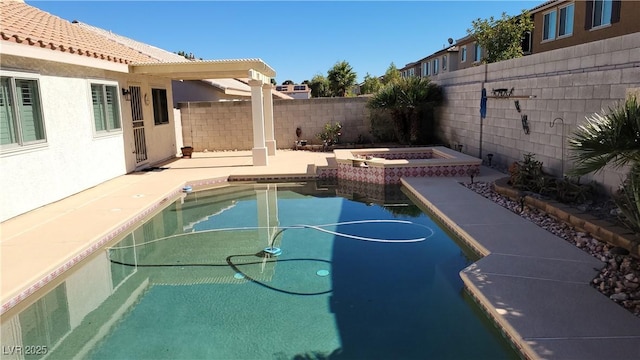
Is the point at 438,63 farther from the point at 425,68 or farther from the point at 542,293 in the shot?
the point at 542,293

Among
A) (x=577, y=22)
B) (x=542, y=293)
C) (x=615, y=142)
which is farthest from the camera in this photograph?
(x=577, y=22)

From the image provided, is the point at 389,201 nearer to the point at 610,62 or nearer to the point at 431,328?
the point at 610,62

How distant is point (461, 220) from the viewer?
24.3 ft

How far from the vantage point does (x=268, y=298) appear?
17.7 ft

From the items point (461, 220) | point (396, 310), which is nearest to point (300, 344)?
point (396, 310)

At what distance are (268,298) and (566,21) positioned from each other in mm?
20489

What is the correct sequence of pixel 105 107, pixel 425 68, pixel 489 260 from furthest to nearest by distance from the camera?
pixel 425 68
pixel 105 107
pixel 489 260

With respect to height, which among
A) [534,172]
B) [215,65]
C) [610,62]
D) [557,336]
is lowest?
[557,336]

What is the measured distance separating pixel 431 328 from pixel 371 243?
2.82 m

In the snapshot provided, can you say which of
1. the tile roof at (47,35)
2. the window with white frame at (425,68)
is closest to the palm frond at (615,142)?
the tile roof at (47,35)

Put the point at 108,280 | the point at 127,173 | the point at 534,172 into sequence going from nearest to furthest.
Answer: the point at 108,280 → the point at 534,172 → the point at 127,173

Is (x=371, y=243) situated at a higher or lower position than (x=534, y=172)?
lower

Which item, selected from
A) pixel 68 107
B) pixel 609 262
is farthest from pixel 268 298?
pixel 68 107

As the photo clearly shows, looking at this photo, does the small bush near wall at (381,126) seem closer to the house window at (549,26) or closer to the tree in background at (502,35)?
the tree in background at (502,35)
